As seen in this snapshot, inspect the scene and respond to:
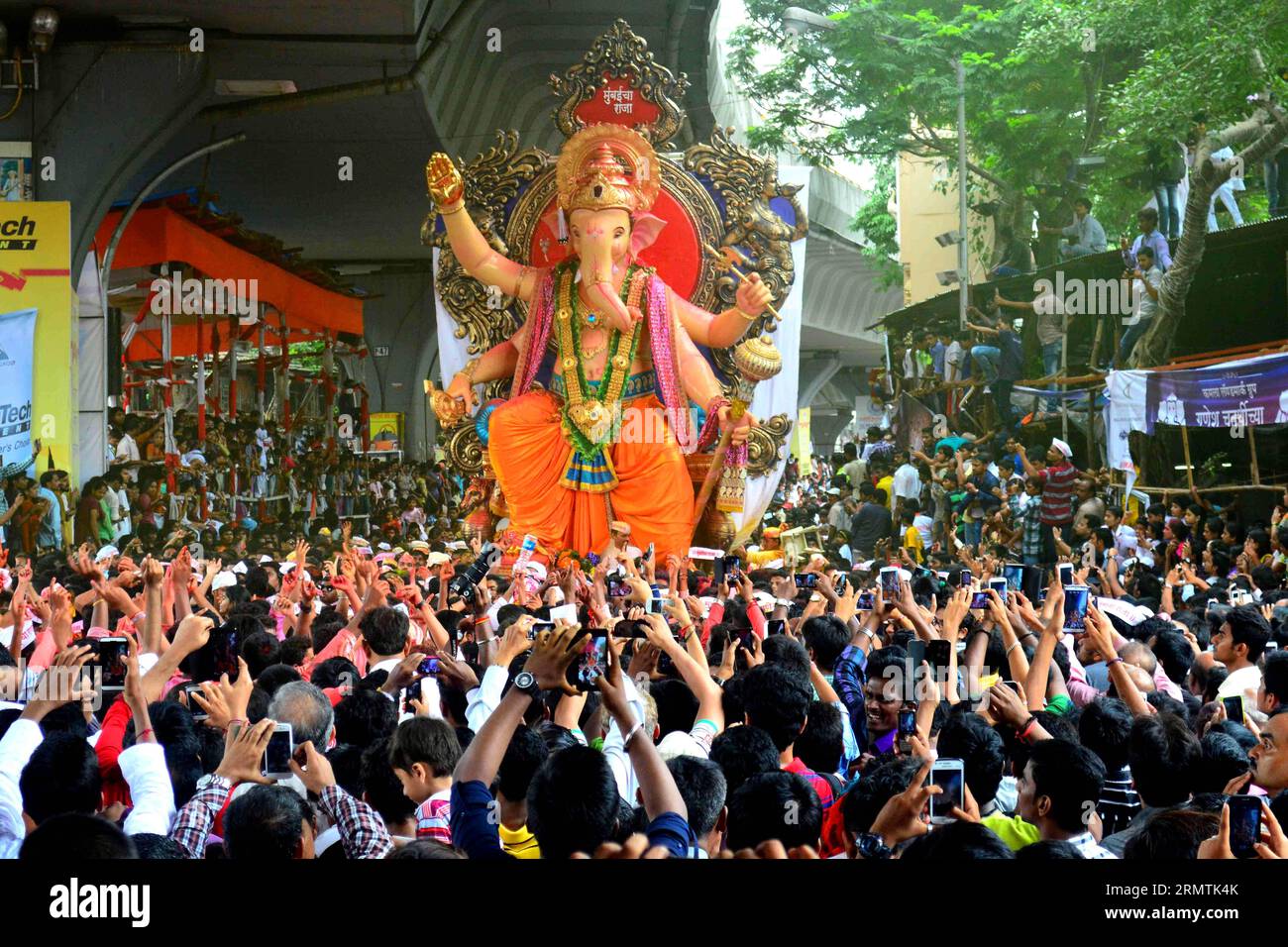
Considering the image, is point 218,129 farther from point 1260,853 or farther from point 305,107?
point 1260,853

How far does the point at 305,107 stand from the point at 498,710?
12740 millimetres

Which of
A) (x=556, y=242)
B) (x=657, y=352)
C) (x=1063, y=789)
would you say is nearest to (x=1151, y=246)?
(x=657, y=352)

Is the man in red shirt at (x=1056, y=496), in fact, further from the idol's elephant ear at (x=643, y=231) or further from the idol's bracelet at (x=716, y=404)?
the idol's elephant ear at (x=643, y=231)

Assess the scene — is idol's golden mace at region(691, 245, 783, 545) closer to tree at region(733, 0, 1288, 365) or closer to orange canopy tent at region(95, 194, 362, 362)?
tree at region(733, 0, 1288, 365)

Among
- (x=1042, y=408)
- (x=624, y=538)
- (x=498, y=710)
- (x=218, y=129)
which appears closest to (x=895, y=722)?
(x=498, y=710)

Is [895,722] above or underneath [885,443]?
underneath

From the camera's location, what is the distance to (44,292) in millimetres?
12820

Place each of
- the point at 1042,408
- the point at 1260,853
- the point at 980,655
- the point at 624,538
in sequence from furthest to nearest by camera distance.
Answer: the point at 1042,408, the point at 624,538, the point at 980,655, the point at 1260,853

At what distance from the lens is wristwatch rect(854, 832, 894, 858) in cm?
314

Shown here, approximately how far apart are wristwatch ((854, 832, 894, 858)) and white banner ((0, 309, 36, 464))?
1106cm

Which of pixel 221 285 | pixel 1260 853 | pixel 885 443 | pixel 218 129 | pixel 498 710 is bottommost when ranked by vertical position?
pixel 1260 853

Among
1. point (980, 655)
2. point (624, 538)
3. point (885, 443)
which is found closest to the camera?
point (980, 655)

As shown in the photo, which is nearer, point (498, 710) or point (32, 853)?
point (32, 853)

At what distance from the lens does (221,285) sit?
47.5 feet
